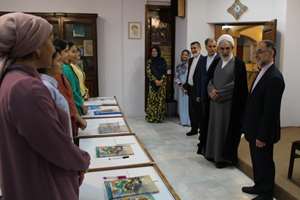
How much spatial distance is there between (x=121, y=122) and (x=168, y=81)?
3984 mm

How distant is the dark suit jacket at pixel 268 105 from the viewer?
260 cm

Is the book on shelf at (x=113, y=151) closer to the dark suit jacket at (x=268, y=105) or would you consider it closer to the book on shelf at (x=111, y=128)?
the book on shelf at (x=111, y=128)

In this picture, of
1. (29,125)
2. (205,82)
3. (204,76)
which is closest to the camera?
(29,125)

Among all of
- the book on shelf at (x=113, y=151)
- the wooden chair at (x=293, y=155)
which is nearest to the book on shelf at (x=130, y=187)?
the book on shelf at (x=113, y=151)

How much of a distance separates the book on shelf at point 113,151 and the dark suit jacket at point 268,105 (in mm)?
1223

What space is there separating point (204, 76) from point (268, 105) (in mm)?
1683

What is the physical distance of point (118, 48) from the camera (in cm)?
638

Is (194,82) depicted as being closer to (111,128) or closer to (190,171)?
(190,171)

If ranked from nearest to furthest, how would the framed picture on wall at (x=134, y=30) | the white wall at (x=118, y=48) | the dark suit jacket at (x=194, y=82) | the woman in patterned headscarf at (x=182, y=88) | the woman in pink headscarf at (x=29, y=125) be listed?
the woman in pink headscarf at (x=29, y=125) < the dark suit jacket at (x=194, y=82) < the woman in patterned headscarf at (x=182, y=88) < the white wall at (x=118, y=48) < the framed picture on wall at (x=134, y=30)

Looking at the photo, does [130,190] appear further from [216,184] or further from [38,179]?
[216,184]

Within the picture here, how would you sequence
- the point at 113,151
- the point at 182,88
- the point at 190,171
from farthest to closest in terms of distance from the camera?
the point at 182,88, the point at 190,171, the point at 113,151

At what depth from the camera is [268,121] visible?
2617 millimetres

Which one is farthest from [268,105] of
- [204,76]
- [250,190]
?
[204,76]

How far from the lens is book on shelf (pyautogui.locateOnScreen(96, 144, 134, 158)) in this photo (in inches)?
78.9
